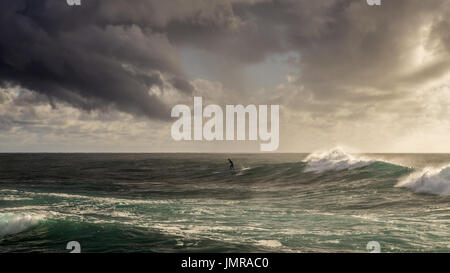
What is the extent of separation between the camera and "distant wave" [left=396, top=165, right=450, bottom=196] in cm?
1817

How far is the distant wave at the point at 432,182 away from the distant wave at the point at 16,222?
20.5 meters

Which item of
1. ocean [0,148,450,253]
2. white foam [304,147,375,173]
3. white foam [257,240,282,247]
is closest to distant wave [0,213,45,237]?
ocean [0,148,450,253]

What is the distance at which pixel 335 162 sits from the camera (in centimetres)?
3425

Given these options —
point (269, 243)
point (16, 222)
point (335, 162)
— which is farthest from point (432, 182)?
point (16, 222)

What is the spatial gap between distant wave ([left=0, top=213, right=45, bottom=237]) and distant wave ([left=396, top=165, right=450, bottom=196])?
67.4ft

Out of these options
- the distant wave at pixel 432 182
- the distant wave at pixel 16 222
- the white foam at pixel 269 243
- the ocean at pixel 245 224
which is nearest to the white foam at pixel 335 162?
the distant wave at pixel 432 182

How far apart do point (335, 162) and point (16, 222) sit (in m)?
30.8

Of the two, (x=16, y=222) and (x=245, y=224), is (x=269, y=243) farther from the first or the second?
(x=16, y=222)

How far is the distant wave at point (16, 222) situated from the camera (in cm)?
1038

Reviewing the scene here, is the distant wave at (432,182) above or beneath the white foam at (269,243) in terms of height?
above

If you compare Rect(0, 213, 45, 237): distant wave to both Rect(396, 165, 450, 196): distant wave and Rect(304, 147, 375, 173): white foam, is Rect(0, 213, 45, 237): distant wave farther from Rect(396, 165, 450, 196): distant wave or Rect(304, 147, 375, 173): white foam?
Rect(304, 147, 375, 173): white foam

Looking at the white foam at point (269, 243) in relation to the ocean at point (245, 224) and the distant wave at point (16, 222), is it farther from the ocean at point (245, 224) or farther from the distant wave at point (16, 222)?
the distant wave at point (16, 222)
